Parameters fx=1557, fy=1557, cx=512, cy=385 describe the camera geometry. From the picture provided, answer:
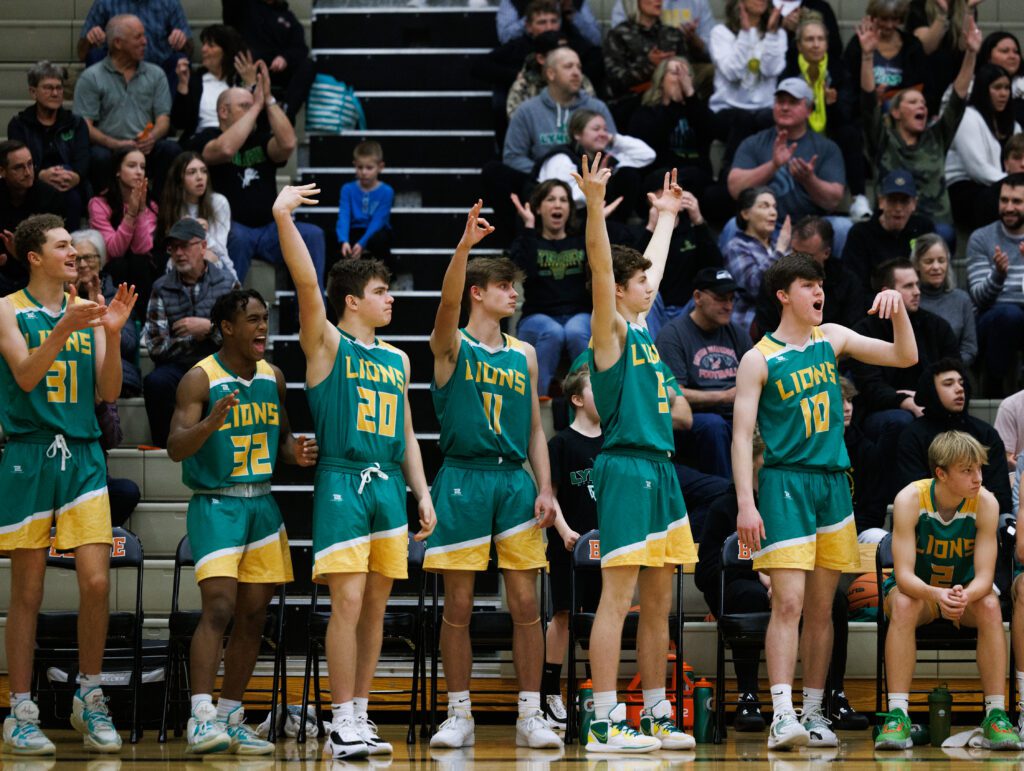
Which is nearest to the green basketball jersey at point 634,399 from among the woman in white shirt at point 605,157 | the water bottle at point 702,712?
the water bottle at point 702,712

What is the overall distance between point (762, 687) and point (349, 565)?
2665 mm

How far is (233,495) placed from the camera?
6.81 m

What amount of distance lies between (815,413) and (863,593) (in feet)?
5.29

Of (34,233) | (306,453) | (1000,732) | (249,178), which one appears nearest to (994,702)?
(1000,732)

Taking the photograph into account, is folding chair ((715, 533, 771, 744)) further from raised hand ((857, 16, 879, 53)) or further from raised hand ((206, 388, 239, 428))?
raised hand ((857, 16, 879, 53))

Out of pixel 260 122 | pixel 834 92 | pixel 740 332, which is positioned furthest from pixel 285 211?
pixel 834 92

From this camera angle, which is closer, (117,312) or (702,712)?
(117,312)

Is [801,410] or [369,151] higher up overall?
[369,151]

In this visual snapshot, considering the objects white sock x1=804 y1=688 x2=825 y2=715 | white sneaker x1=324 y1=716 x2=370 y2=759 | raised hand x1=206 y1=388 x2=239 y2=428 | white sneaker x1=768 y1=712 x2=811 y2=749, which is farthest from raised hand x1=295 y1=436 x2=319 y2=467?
white sock x1=804 y1=688 x2=825 y2=715

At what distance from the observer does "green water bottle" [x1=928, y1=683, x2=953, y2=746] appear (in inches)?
280

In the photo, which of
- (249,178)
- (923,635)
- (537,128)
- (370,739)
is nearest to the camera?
(370,739)

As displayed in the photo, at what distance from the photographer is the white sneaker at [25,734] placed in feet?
21.2

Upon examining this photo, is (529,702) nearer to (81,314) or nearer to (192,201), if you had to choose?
(81,314)

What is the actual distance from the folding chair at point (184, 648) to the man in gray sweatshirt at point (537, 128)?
161 inches
